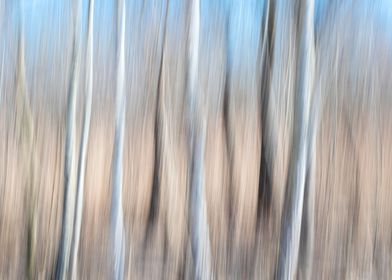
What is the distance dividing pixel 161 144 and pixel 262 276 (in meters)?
0.32

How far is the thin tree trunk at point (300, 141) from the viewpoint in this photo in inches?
37.7

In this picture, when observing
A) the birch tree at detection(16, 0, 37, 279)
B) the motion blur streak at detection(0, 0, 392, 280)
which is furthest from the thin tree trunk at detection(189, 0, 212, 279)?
the birch tree at detection(16, 0, 37, 279)

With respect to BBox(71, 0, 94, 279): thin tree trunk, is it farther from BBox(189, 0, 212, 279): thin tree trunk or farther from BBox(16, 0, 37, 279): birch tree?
BBox(189, 0, 212, 279): thin tree trunk

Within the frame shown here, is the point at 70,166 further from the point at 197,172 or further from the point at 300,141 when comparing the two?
the point at 300,141

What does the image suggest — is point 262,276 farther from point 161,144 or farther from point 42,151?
point 42,151

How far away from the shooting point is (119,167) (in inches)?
38.4

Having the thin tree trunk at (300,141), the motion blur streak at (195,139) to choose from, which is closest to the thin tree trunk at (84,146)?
the motion blur streak at (195,139)

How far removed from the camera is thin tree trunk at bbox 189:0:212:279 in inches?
38.2

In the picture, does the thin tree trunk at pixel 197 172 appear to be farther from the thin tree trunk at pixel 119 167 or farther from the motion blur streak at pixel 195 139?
the thin tree trunk at pixel 119 167

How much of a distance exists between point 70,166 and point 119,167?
9 cm

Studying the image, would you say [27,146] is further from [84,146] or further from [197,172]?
[197,172]

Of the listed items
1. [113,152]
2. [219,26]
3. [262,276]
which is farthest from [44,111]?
[262,276]

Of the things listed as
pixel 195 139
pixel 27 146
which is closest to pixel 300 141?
pixel 195 139

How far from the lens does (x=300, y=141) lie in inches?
37.7
